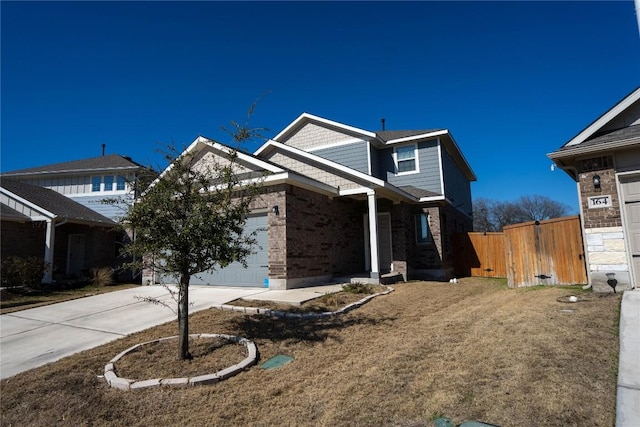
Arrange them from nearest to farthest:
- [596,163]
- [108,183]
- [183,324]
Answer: [183,324] → [596,163] → [108,183]

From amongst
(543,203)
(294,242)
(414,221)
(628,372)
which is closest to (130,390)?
(628,372)

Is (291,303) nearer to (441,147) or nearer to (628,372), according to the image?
(628,372)

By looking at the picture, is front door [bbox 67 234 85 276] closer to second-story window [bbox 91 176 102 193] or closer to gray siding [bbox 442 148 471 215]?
second-story window [bbox 91 176 102 193]

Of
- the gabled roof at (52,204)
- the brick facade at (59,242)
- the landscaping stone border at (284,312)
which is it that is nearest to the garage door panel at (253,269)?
the landscaping stone border at (284,312)

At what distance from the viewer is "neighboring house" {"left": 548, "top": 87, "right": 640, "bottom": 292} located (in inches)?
297

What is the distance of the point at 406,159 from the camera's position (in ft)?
52.9

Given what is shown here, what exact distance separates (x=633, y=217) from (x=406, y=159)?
30.5 ft

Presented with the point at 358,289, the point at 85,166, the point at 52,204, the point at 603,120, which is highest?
Result: the point at 85,166

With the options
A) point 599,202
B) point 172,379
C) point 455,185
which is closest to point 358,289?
point 599,202

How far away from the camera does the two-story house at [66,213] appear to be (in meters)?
14.5

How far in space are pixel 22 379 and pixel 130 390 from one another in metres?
1.76

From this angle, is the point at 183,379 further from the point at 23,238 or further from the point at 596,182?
the point at 23,238

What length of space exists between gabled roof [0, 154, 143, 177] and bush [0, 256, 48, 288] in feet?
24.9

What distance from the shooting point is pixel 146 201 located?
5156mm
